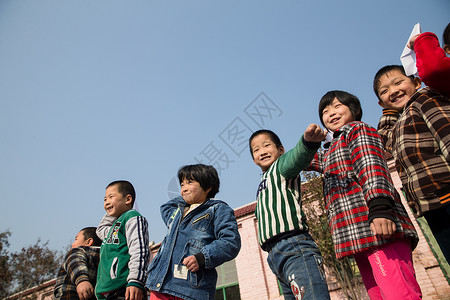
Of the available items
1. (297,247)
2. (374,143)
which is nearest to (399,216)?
(374,143)

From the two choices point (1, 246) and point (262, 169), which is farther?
point (1, 246)

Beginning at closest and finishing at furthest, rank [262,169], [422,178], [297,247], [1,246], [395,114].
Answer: [422,178], [297,247], [395,114], [262,169], [1,246]

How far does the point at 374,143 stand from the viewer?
81.0 inches

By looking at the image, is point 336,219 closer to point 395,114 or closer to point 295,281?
point 295,281

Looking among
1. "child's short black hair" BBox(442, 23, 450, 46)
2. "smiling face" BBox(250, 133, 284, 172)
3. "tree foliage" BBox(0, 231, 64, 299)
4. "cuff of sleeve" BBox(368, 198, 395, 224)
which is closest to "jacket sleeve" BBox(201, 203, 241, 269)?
"smiling face" BBox(250, 133, 284, 172)

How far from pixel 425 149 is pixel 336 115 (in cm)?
79

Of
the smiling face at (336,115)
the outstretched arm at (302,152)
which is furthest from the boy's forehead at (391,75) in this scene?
the outstretched arm at (302,152)

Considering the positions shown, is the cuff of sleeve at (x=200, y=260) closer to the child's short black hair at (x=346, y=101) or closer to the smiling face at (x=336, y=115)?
the smiling face at (x=336, y=115)

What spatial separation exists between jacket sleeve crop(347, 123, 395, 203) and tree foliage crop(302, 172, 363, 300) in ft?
23.7

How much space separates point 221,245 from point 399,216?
1.28m

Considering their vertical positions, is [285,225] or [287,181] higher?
[287,181]

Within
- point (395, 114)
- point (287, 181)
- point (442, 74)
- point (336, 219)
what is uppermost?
point (395, 114)

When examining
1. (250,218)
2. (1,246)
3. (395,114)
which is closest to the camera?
(395,114)

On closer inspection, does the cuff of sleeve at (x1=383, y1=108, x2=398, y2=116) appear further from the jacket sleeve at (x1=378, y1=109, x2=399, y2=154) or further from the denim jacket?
the denim jacket
